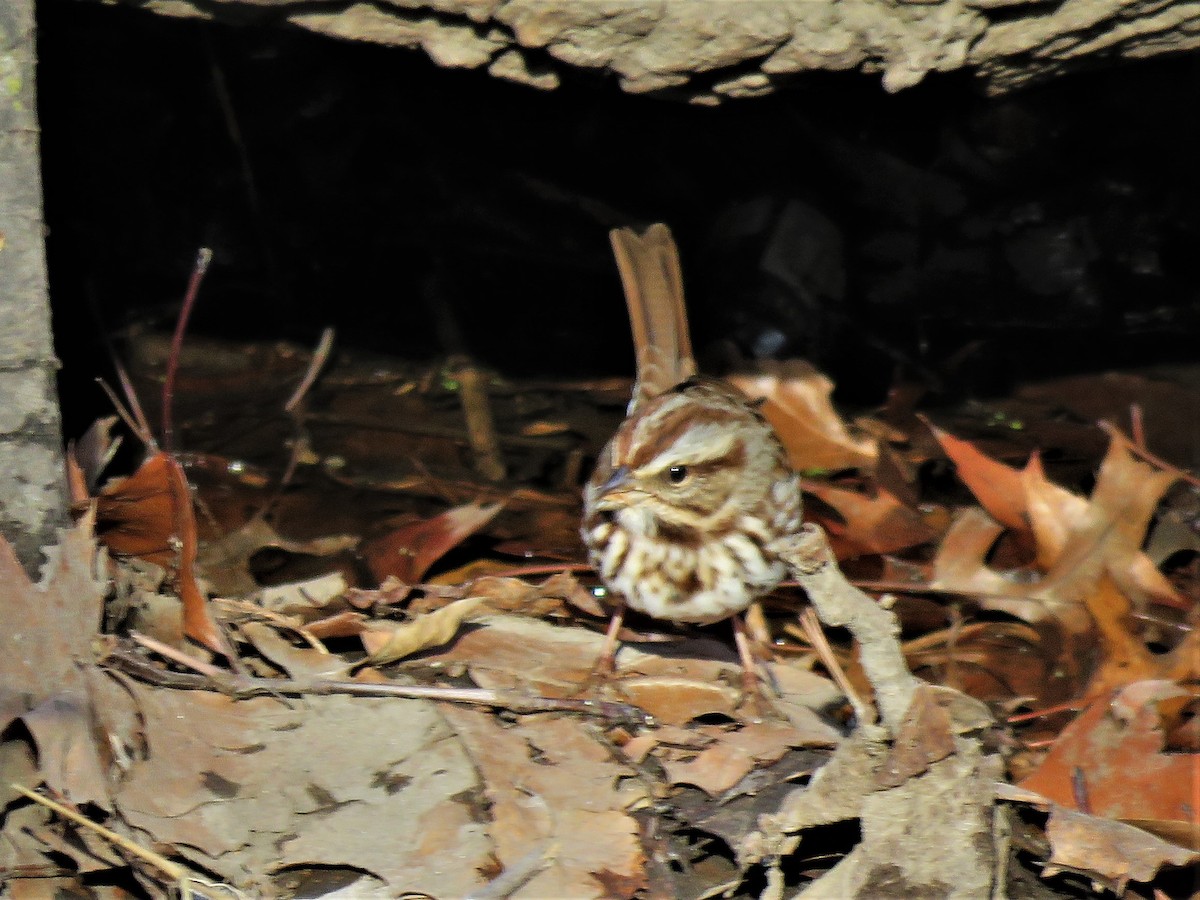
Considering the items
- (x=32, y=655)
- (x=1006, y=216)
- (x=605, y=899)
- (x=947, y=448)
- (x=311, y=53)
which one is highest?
(x=311, y=53)

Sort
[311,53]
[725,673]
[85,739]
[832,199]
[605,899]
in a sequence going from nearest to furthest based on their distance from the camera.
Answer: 1. [605,899]
2. [85,739]
3. [725,673]
4. [311,53]
5. [832,199]

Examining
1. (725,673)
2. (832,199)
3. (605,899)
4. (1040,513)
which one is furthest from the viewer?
(832,199)

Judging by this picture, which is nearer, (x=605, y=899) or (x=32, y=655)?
(x=605, y=899)

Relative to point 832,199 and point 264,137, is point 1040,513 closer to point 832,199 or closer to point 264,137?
point 832,199

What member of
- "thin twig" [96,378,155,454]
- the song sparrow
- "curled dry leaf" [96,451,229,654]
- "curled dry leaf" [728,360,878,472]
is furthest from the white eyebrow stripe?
"thin twig" [96,378,155,454]

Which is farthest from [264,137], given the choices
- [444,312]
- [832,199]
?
[832,199]

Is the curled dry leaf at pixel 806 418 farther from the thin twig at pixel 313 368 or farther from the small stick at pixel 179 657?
the small stick at pixel 179 657

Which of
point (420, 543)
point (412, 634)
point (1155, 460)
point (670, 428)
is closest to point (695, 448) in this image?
point (670, 428)
